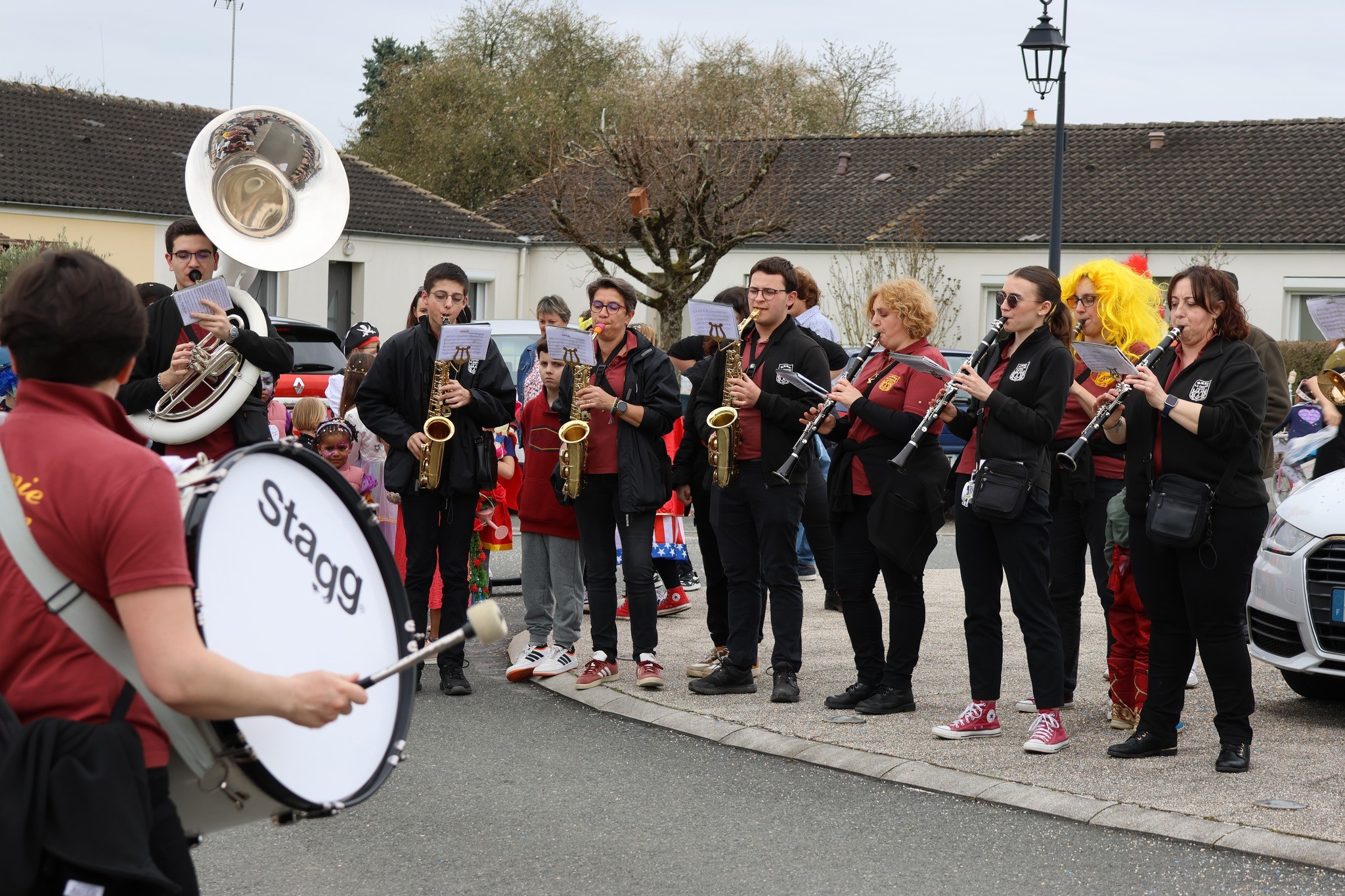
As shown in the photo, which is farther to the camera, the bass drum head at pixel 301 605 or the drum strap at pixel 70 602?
the bass drum head at pixel 301 605

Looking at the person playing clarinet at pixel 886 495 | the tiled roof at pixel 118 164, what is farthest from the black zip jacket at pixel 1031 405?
the tiled roof at pixel 118 164

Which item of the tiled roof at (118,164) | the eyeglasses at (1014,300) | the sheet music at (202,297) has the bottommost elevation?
Result: the sheet music at (202,297)

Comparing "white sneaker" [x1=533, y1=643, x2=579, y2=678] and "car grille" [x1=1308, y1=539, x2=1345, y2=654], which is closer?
"car grille" [x1=1308, y1=539, x2=1345, y2=654]

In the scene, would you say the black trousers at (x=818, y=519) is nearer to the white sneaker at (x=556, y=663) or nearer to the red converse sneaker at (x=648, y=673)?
the red converse sneaker at (x=648, y=673)

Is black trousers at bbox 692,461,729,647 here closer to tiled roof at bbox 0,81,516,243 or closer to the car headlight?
the car headlight

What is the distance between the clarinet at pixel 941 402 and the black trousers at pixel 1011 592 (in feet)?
0.90

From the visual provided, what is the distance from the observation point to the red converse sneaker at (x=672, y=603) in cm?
978

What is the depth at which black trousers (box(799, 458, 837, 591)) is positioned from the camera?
8.55 meters

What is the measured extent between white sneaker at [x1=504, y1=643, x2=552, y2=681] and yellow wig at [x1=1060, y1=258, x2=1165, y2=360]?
3252 mm

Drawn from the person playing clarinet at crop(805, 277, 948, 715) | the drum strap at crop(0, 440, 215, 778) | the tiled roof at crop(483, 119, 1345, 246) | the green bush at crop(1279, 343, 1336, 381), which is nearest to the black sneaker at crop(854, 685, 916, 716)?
the person playing clarinet at crop(805, 277, 948, 715)

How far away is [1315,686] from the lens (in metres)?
7.05

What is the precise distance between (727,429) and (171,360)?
8.31ft

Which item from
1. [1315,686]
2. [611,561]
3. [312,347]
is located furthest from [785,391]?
[312,347]

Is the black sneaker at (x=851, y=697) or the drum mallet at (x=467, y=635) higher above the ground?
the drum mallet at (x=467, y=635)
